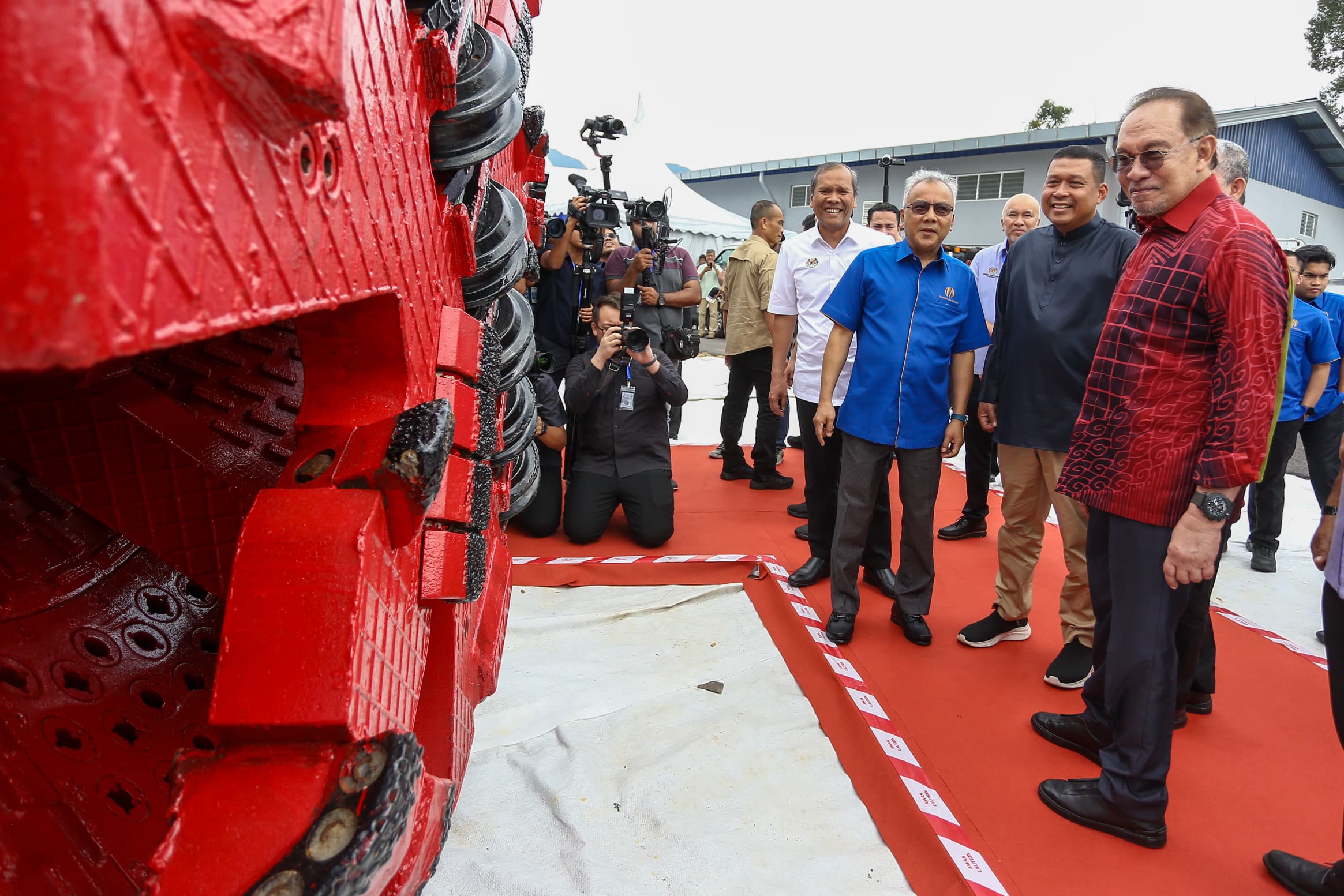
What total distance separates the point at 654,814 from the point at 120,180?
1897 millimetres

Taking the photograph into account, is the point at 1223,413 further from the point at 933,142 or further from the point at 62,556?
the point at 933,142

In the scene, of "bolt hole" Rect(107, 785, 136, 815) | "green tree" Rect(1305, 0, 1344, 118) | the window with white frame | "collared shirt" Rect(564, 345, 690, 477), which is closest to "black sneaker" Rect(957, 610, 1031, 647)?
"collared shirt" Rect(564, 345, 690, 477)

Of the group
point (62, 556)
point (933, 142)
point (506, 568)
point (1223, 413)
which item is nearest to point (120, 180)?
point (62, 556)

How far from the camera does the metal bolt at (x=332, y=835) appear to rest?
2.11ft

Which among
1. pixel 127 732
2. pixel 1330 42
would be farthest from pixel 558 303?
pixel 1330 42

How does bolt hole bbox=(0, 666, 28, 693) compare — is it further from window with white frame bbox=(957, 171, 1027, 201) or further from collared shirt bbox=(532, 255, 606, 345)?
window with white frame bbox=(957, 171, 1027, 201)

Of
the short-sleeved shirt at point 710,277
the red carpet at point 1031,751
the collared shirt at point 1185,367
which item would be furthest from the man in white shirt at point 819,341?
the short-sleeved shirt at point 710,277

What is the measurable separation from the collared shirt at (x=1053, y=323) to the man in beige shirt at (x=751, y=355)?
209 centimetres

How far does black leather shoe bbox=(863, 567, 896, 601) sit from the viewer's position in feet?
10.7

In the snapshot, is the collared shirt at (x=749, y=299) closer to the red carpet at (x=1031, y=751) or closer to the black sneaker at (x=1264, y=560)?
the red carpet at (x=1031, y=751)

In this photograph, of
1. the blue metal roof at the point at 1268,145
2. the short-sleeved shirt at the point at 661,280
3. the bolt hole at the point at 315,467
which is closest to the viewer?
the bolt hole at the point at 315,467

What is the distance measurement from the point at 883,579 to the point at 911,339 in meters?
1.07

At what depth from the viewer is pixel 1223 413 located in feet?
5.27

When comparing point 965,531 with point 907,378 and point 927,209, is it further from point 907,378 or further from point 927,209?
point 927,209
